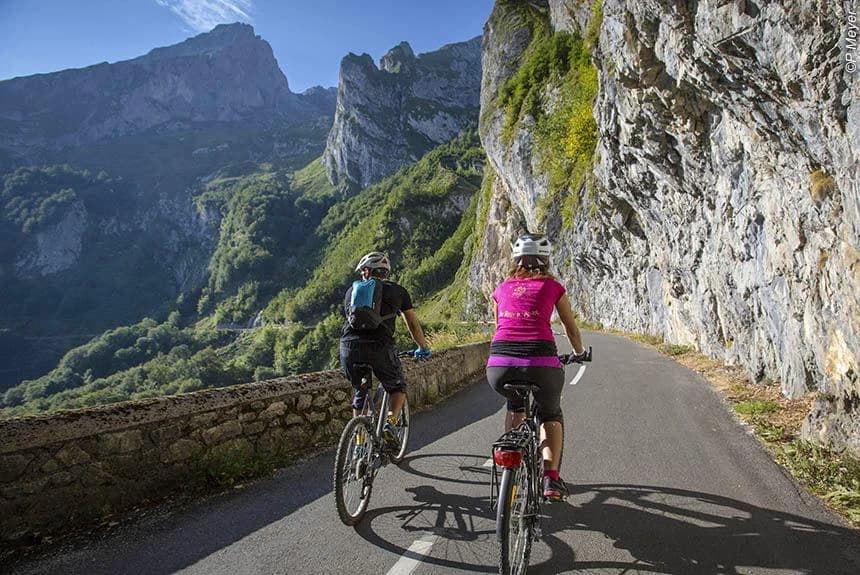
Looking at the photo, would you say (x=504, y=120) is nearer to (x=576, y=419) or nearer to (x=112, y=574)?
(x=576, y=419)

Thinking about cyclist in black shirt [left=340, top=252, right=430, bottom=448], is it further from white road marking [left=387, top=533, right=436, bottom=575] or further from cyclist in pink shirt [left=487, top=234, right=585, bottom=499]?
white road marking [left=387, top=533, right=436, bottom=575]

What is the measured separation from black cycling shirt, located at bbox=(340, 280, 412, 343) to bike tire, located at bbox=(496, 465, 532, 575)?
1976 millimetres

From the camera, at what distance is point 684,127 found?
1272cm

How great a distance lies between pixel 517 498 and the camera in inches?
119

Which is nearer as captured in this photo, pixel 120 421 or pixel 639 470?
pixel 120 421

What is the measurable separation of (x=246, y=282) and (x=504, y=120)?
143 m

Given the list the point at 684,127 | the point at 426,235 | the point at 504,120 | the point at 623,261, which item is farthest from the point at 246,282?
the point at 684,127

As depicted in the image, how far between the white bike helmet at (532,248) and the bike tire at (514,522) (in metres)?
1.48

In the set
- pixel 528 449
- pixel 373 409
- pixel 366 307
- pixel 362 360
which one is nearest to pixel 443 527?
pixel 528 449

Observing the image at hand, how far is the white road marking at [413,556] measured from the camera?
3.07 meters

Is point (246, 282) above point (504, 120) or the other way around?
the other way around

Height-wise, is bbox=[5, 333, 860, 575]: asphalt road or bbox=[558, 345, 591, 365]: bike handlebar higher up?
bbox=[558, 345, 591, 365]: bike handlebar

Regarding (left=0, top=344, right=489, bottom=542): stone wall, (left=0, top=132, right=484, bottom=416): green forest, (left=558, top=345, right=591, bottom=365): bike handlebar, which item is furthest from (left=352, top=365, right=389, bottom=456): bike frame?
(left=0, top=132, right=484, bottom=416): green forest

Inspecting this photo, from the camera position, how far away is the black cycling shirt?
451 centimetres
